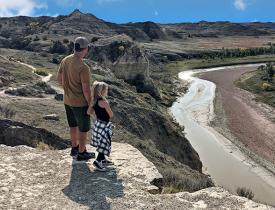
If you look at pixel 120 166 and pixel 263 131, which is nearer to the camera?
pixel 120 166

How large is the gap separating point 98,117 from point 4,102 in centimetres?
1364

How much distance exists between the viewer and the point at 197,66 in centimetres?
11638

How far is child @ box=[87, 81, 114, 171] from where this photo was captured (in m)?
11.9

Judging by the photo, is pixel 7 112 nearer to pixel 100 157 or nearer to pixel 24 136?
pixel 24 136

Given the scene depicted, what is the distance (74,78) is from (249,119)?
1792 inches

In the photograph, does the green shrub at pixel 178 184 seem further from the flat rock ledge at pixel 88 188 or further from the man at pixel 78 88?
the man at pixel 78 88

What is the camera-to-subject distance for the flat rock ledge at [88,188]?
33.8 ft

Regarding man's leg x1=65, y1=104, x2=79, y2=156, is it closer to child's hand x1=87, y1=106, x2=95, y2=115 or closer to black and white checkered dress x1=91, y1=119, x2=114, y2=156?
child's hand x1=87, y1=106, x2=95, y2=115

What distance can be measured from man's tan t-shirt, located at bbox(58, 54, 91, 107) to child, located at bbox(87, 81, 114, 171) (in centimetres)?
33

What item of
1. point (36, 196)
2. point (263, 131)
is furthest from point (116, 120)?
point (263, 131)

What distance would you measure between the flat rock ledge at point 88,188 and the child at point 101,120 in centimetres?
40

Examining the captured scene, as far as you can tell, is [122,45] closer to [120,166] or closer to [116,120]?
[116,120]

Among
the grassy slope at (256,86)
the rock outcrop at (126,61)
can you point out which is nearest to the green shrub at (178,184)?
the rock outcrop at (126,61)

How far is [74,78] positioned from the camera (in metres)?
12.2
